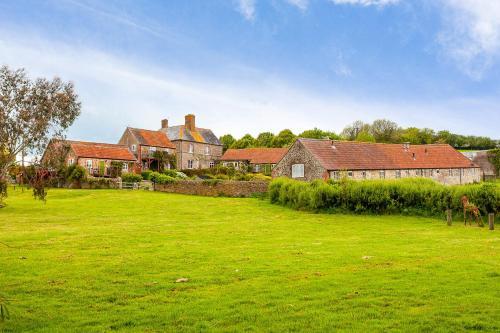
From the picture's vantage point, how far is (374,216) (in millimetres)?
29578

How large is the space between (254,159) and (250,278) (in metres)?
74.4

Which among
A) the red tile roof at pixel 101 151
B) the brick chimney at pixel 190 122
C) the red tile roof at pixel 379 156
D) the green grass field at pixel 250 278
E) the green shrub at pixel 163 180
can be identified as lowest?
the green grass field at pixel 250 278

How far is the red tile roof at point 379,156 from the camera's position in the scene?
50.5 metres


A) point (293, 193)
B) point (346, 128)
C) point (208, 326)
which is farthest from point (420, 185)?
point (346, 128)

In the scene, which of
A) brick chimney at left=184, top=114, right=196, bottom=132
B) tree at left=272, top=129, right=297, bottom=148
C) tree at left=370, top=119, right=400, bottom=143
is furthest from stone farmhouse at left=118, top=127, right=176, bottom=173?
tree at left=370, top=119, right=400, bottom=143

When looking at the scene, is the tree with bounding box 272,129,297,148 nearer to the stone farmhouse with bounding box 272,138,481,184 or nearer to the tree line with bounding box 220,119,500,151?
the tree line with bounding box 220,119,500,151

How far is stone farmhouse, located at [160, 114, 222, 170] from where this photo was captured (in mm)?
78438

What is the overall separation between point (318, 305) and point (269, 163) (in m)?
73.4

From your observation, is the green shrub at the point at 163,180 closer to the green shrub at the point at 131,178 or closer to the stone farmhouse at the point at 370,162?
the green shrub at the point at 131,178

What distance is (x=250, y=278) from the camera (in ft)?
37.5

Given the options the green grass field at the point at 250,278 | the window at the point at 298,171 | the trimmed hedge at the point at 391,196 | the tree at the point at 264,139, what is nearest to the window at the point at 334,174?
the window at the point at 298,171

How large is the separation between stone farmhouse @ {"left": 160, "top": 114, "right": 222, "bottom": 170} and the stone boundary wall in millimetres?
28763

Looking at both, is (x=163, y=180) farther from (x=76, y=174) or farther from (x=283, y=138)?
(x=283, y=138)

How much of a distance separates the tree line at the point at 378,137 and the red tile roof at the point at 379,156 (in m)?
40.3
